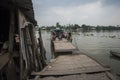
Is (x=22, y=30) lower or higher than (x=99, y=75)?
higher

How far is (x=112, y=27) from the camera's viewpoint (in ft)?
538

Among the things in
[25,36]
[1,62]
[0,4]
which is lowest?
[1,62]

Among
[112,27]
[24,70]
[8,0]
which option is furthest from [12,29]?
→ [112,27]

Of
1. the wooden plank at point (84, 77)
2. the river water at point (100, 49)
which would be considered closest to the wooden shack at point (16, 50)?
the wooden plank at point (84, 77)

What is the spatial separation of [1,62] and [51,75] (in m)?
2.31

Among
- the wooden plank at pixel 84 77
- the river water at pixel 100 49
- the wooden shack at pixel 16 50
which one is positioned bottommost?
the river water at pixel 100 49

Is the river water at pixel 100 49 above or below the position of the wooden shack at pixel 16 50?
below

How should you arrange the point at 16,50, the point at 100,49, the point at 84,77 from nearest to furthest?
the point at 84,77, the point at 16,50, the point at 100,49

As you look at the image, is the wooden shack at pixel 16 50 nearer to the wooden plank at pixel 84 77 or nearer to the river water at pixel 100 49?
the wooden plank at pixel 84 77

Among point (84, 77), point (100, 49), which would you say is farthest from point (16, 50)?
point (100, 49)

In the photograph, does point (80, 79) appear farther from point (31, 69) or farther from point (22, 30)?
point (22, 30)

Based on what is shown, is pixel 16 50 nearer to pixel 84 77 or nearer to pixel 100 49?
pixel 84 77

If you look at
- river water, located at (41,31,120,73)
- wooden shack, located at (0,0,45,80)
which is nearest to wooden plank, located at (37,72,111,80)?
wooden shack, located at (0,0,45,80)

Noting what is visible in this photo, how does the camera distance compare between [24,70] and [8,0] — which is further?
[24,70]
